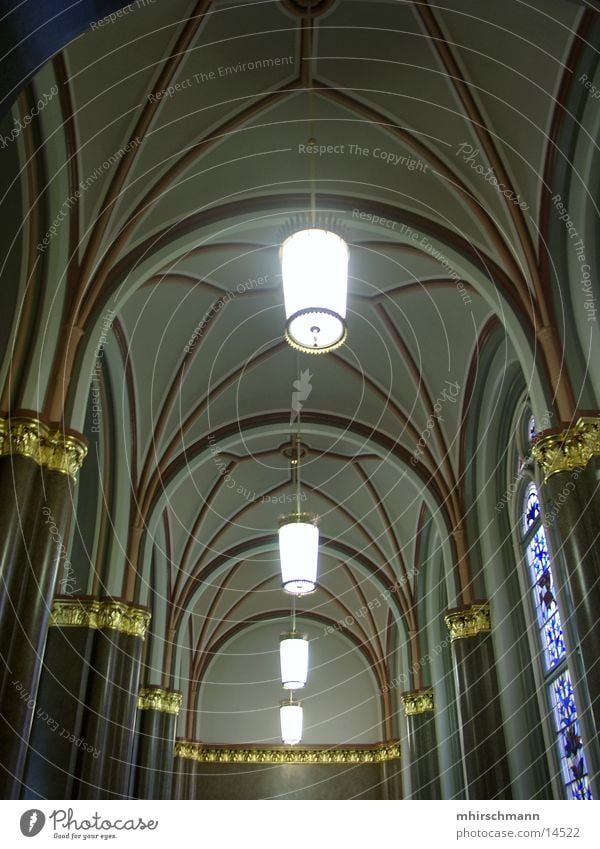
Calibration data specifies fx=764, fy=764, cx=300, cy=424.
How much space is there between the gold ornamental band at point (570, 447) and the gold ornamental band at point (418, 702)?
31.2 feet

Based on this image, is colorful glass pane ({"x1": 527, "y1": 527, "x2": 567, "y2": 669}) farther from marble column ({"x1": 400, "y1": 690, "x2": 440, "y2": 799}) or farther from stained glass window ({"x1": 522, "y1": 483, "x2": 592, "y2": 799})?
marble column ({"x1": 400, "y1": 690, "x2": 440, "y2": 799})

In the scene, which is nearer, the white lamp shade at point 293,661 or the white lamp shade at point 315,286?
the white lamp shade at point 315,286

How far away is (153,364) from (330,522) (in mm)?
8023

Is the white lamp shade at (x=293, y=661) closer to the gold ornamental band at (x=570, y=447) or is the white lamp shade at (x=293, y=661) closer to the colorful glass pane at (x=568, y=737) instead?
the colorful glass pane at (x=568, y=737)

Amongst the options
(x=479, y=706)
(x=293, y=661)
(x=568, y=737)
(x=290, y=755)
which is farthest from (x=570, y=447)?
(x=290, y=755)

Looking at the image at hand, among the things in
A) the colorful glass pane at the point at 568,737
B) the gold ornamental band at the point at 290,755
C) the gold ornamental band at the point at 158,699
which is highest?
the gold ornamental band at the point at 290,755

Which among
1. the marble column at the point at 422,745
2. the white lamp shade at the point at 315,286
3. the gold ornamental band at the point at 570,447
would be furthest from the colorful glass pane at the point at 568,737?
the marble column at the point at 422,745

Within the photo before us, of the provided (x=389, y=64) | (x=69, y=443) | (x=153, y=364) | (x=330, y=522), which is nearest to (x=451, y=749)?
(x=330, y=522)

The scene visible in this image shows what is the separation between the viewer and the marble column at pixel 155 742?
1397 centimetres

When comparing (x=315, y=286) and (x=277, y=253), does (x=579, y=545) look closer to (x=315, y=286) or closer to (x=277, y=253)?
(x=315, y=286)

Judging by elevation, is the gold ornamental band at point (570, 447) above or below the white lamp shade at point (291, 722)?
below

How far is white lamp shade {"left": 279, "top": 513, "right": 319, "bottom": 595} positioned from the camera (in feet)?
30.8

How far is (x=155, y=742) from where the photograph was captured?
14.8 m
